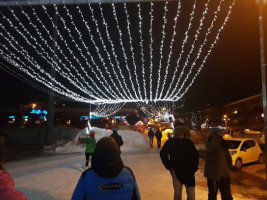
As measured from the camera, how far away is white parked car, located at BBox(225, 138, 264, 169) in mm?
10641

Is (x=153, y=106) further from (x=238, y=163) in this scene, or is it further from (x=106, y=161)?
(x=106, y=161)

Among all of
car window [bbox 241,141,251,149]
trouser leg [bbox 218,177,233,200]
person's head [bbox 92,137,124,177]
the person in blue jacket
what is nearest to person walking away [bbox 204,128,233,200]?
trouser leg [bbox 218,177,233,200]

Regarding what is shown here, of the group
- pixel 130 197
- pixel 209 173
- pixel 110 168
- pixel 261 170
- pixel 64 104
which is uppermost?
pixel 64 104

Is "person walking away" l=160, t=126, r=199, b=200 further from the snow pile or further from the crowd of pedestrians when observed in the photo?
the snow pile

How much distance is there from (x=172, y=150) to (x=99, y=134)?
63.1 ft

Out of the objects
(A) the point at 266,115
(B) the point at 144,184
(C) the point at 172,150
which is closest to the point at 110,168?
(C) the point at 172,150

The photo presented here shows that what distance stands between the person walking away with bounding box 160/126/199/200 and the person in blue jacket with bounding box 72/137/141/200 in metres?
1.93

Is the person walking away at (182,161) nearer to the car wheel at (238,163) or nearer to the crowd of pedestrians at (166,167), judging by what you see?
the crowd of pedestrians at (166,167)

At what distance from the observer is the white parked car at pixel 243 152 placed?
10641 mm

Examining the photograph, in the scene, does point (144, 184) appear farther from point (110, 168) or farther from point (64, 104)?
point (64, 104)

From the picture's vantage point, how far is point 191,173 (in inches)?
158

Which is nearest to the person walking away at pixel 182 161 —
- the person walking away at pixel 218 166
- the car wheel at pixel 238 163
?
the person walking away at pixel 218 166

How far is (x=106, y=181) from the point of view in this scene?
2170 mm

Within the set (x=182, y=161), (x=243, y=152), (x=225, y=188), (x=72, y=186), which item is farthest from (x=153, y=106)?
(x=182, y=161)
